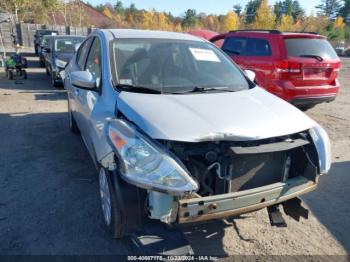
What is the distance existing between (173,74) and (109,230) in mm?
1703

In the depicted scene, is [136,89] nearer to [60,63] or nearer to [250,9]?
[60,63]

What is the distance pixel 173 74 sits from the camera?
3439mm

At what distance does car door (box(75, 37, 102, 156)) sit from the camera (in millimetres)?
3377

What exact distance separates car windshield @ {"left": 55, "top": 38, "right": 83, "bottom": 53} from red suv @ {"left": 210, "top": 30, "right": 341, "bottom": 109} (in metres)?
6.75

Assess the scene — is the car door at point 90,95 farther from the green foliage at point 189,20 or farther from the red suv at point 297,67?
the green foliage at point 189,20

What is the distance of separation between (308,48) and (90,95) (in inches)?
195

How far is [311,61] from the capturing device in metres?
6.38

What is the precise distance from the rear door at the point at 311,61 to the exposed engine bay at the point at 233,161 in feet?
13.4

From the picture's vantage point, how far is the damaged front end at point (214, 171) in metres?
2.18

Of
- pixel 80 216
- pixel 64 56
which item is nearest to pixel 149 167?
pixel 80 216

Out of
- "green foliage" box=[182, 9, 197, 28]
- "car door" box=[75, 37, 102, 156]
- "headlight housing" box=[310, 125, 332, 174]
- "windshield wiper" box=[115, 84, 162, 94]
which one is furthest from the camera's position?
"green foliage" box=[182, 9, 197, 28]

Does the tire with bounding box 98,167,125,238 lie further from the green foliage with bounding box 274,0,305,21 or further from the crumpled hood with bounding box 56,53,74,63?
the green foliage with bounding box 274,0,305,21

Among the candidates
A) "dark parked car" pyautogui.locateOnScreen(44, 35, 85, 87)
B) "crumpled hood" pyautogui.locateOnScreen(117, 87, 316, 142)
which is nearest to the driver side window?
"crumpled hood" pyautogui.locateOnScreen(117, 87, 316, 142)

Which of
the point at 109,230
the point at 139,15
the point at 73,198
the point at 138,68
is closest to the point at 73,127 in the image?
the point at 73,198
